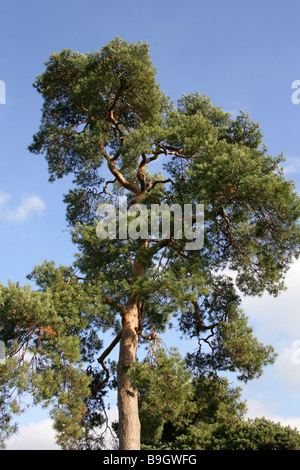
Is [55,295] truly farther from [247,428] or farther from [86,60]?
[86,60]

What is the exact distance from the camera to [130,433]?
8.07 metres

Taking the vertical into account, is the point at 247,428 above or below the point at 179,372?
below

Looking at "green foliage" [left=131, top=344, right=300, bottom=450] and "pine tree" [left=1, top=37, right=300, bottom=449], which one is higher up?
"pine tree" [left=1, top=37, right=300, bottom=449]

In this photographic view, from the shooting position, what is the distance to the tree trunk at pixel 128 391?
807 cm

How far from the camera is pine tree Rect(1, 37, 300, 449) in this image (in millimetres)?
7660

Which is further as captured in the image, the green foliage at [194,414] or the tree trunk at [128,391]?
the tree trunk at [128,391]

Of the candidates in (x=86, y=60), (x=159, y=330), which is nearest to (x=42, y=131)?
(x=86, y=60)

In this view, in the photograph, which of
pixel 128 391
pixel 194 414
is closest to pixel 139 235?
pixel 128 391

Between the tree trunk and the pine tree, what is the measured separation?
0.02 metres

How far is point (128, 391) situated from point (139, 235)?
3.17m

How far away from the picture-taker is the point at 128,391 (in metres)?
8.25

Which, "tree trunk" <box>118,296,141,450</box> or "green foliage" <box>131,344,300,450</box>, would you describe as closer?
"green foliage" <box>131,344,300,450</box>

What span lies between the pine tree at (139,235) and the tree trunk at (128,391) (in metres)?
0.02
